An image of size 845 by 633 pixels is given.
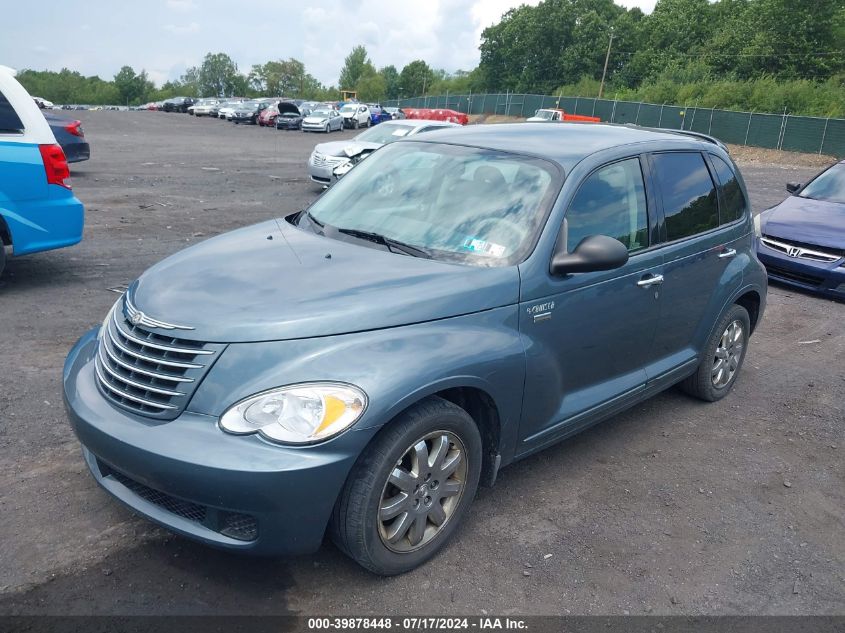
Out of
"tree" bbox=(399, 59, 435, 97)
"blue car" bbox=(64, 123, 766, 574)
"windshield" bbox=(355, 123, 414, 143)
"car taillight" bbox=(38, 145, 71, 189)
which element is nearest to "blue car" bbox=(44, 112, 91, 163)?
"windshield" bbox=(355, 123, 414, 143)

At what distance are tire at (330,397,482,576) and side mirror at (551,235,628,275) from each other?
2.95ft

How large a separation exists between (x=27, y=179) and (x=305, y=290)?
4424 mm

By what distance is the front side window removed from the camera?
383 centimetres

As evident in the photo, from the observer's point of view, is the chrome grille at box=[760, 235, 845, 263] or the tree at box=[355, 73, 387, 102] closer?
the chrome grille at box=[760, 235, 845, 263]

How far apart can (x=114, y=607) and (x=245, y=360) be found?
1.09 m

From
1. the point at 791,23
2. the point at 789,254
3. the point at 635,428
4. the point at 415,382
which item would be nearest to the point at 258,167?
the point at 789,254

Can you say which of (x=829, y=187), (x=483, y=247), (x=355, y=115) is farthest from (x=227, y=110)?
(x=483, y=247)

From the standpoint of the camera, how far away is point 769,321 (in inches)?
304

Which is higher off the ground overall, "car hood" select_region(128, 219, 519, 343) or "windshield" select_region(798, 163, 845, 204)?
"windshield" select_region(798, 163, 845, 204)

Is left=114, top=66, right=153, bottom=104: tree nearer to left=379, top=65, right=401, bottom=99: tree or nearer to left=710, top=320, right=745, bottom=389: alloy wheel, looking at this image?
left=379, top=65, right=401, bottom=99: tree

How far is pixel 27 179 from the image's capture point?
634 centimetres

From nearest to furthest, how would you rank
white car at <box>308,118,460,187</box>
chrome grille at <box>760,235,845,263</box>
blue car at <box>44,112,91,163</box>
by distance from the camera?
chrome grille at <box>760,235,845,263</box>
blue car at <box>44,112,91,163</box>
white car at <box>308,118,460,187</box>

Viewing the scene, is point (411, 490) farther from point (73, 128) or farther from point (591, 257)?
point (73, 128)

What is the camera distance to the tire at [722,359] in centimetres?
512
